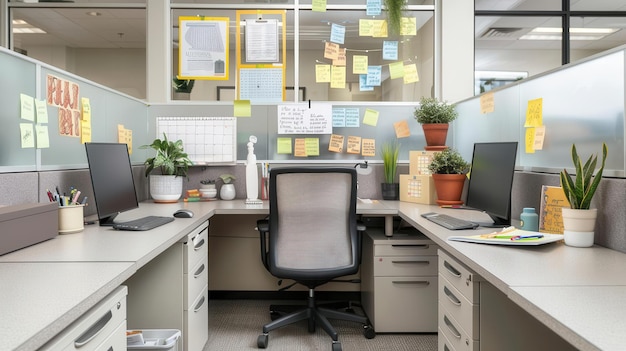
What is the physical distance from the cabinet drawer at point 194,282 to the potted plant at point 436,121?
1.40 metres

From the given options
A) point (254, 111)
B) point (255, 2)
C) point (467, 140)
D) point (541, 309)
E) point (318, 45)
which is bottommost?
point (541, 309)

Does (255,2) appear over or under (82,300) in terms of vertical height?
over

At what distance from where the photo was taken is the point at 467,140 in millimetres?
2566

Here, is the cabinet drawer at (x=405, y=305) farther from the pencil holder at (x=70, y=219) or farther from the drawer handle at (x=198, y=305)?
the pencil holder at (x=70, y=219)

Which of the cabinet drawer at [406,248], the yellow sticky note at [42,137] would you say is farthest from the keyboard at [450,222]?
the yellow sticky note at [42,137]

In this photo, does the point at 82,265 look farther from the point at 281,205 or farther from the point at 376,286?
the point at 376,286

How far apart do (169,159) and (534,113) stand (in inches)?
72.2

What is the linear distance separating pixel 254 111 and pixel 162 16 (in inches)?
33.8

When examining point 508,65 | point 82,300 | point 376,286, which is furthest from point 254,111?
point 508,65

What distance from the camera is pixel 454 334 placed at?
1.43 meters

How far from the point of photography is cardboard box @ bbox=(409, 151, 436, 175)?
97.4 inches

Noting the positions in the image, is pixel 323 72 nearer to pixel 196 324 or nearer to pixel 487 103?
pixel 487 103

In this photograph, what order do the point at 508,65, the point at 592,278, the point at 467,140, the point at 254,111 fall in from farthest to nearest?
the point at 508,65, the point at 254,111, the point at 467,140, the point at 592,278

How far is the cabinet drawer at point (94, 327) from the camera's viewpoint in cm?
75
